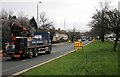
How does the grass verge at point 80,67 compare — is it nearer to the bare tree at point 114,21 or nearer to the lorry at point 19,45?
the lorry at point 19,45

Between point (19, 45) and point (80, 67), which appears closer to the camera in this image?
point (80, 67)

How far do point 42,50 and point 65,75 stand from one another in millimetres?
22671

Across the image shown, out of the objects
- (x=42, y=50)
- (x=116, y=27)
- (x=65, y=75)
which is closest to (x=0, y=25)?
(x=42, y=50)

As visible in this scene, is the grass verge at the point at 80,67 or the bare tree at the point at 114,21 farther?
the bare tree at the point at 114,21

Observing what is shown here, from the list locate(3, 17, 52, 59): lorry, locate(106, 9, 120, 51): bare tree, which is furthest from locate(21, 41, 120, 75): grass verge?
locate(106, 9, 120, 51): bare tree

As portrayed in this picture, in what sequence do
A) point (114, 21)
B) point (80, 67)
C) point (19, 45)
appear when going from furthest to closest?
point (114, 21), point (19, 45), point (80, 67)

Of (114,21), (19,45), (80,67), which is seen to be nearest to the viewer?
(80,67)

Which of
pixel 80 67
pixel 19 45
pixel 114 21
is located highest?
pixel 114 21

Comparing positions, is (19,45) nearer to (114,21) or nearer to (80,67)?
(80,67)

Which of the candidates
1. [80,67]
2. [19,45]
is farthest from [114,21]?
[80,67]

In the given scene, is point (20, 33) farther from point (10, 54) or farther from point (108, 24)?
point (108, 24)

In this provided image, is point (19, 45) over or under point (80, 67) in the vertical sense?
over

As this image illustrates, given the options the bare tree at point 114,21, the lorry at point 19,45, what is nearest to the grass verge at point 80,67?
the lorry at point 19,45

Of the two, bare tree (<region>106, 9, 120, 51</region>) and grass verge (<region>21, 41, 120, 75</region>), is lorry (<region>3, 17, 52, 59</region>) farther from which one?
bare tree (<region>106, 9, 120, 51</region>)
